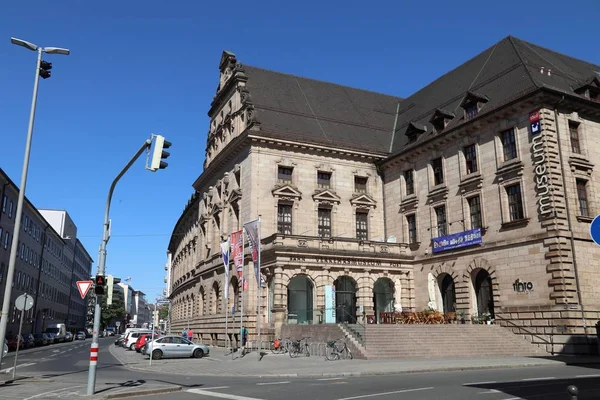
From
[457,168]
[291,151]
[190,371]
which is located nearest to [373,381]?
[190,371]

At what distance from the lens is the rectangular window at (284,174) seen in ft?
137

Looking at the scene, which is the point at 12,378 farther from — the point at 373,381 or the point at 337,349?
the point at 337,349

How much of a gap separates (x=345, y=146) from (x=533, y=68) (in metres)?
15.6

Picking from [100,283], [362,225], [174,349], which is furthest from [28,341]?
[100,283]

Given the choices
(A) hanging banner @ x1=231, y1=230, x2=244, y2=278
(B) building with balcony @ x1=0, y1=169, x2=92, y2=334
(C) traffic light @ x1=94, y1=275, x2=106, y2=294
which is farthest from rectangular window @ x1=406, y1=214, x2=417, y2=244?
(B) building with balcony @ x1=0, y1=169, x2=92, y2=334

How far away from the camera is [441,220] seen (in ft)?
127

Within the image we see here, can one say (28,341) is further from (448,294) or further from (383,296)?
(448,294)

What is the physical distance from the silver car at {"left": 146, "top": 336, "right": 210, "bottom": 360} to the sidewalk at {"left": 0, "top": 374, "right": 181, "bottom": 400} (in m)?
13.6

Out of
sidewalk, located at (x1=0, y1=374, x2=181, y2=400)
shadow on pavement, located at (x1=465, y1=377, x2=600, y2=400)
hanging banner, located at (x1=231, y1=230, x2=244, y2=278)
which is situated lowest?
sidewalk, located at (x1=0, y1=374, x2=181, y2=400)

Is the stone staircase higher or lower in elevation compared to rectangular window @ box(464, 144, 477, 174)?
lower

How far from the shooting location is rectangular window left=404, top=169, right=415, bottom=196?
42.2 m

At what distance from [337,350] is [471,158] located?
59.1 ft

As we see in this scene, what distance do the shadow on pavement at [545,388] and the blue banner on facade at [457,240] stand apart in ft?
59.6

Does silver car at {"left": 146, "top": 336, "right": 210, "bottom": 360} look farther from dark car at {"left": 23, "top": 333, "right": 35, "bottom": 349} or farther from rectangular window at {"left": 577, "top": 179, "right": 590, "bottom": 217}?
dark car at {"left": 23, "top": 333, "right": 35, "bottom": 349}
